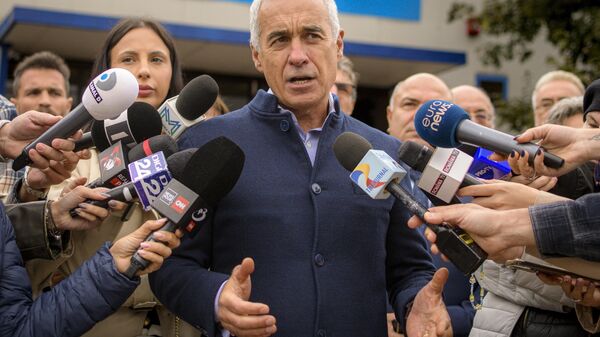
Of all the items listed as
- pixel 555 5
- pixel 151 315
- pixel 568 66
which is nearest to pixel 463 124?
pixel 151 315

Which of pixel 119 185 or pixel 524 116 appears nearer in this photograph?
pixel 119 185

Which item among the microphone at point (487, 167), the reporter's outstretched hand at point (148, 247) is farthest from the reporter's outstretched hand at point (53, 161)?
the microphone at point (487, 167)

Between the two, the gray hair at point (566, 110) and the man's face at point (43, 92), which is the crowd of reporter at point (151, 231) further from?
the man's face at point (43, 92)

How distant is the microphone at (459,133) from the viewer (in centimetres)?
236

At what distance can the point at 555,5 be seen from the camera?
9914mm

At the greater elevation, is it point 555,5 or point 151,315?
point 555,5

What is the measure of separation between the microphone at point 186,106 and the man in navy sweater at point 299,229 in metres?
0.07

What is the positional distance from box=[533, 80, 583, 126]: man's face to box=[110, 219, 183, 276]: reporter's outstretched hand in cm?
435

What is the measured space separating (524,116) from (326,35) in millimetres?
8113

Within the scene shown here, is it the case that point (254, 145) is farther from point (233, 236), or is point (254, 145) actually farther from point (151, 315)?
point (151, 315)

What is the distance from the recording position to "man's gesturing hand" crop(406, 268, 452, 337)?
248 cm

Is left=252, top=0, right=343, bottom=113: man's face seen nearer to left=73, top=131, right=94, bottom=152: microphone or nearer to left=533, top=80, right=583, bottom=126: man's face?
left=73, top=131, right=94, bottom=152: microphone

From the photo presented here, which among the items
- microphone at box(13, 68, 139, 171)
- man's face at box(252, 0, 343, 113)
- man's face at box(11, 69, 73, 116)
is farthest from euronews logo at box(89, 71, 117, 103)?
man's face at box(11, 69, 73, 116)

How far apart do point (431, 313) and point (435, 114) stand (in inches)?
27.0
